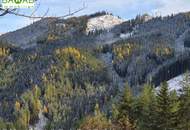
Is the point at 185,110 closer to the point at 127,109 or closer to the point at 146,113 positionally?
the point at 146,113

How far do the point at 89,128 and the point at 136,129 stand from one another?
11.4m

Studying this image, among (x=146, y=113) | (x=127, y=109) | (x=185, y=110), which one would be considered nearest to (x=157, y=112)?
(x=185, y=110)

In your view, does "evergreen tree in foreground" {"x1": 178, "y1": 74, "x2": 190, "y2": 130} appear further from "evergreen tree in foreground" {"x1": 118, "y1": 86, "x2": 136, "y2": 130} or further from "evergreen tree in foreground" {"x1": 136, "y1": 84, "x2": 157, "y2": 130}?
"evergreen tree in foreground" {"x1": 118, "y1": 86, "x2": 136, "y2": 130}

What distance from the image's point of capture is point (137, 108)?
90438mm

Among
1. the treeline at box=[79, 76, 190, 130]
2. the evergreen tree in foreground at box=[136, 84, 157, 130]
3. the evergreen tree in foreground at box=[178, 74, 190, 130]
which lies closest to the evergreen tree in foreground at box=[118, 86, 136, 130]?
the treeline at box=[79, 76, 190, 130]

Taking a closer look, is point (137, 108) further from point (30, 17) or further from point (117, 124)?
point (30, 17)

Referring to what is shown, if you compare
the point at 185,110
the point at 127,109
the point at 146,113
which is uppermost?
the point at 185,110

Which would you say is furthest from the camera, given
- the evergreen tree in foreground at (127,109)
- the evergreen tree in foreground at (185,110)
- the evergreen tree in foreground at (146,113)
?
the evergreen tree in foreground at (127,109)

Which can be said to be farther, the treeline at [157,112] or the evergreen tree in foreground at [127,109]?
the evergreen tree in foreground at [127,109]

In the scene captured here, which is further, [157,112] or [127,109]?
[127,109]

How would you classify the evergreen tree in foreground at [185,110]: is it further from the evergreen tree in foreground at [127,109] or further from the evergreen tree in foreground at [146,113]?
the evergreen tree in foreground at [127,109]

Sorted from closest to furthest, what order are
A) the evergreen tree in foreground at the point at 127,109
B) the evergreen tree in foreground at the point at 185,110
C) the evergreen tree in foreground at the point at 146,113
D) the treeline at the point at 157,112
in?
the treeline at the point at 157,112
the evergreen tree in foreground at the point at 185,110
the evergreen tree in foreground at the point at 146,113
the evergreen tree in foreground at the point at 127,109

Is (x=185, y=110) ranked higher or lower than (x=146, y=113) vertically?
higher

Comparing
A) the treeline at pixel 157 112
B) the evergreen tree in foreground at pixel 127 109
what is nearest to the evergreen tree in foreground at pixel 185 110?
the treeline at pixel 157 112
